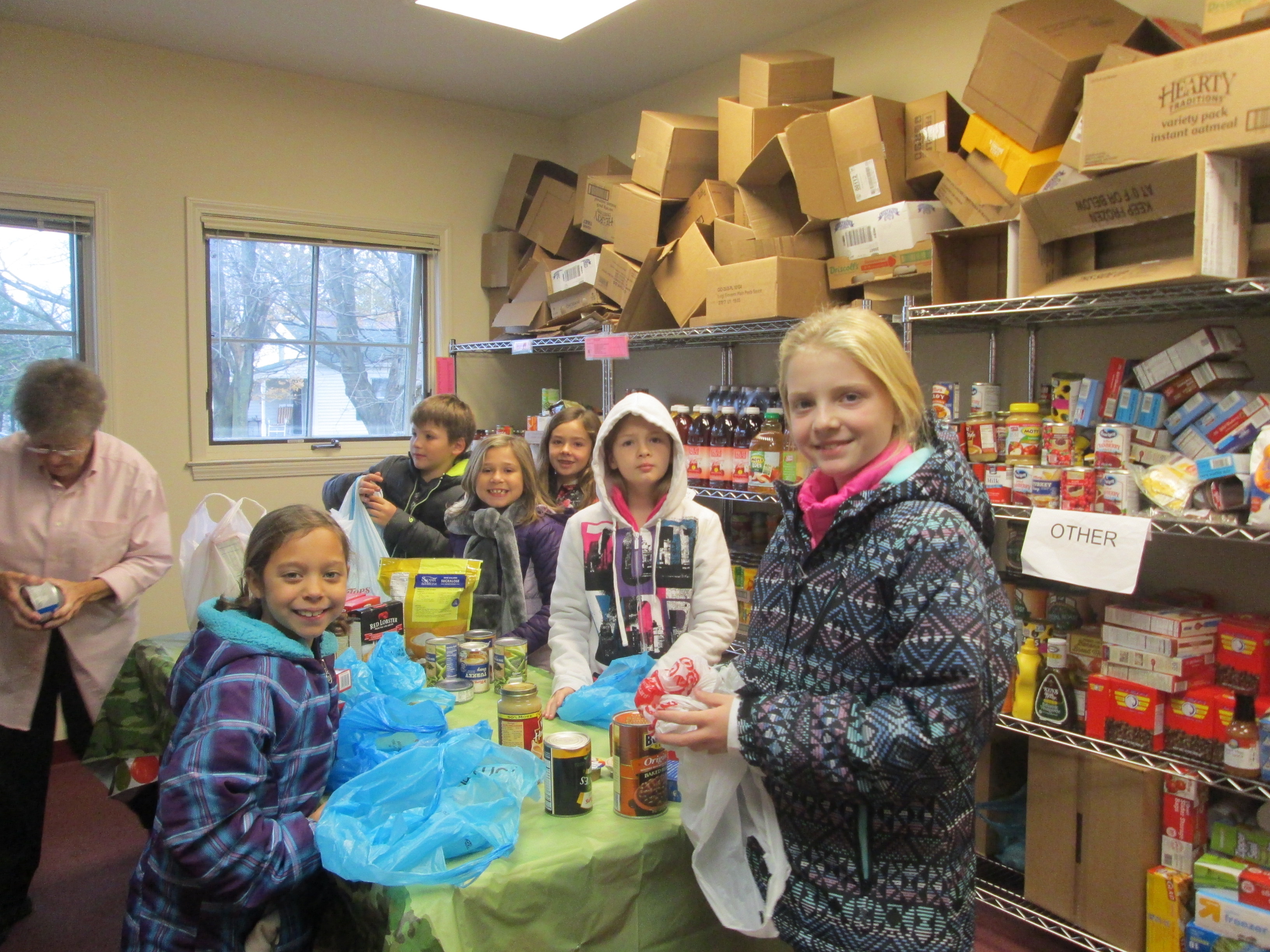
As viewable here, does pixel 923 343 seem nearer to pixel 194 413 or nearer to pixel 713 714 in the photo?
pixel 713 714

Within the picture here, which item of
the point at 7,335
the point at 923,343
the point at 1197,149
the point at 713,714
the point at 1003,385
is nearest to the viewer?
the point at 713,714

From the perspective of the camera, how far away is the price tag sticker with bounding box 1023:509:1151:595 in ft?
6.35

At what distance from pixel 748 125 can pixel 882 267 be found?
0.77m

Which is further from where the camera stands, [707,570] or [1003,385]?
[1003,385]

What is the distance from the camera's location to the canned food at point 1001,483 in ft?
7.57

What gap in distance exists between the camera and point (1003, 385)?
2.85 metres

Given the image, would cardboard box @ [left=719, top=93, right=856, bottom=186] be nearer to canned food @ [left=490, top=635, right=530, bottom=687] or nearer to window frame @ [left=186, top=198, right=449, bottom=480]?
window frame @ [left=186, top=198, right=449, bottom=480]

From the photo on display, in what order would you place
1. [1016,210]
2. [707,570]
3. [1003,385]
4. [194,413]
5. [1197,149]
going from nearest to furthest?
[1197,149] → [707,570] → [1016,210] → [1003,385] → [194,413]

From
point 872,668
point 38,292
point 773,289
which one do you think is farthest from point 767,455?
point 38,292

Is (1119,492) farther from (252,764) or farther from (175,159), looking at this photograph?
(175,159)

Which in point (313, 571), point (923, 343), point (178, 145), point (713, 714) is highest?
point (178, 145)

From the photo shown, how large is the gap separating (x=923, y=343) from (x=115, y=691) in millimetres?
2640

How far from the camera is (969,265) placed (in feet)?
8.21

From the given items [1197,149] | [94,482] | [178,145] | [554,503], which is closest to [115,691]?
[94,482]
